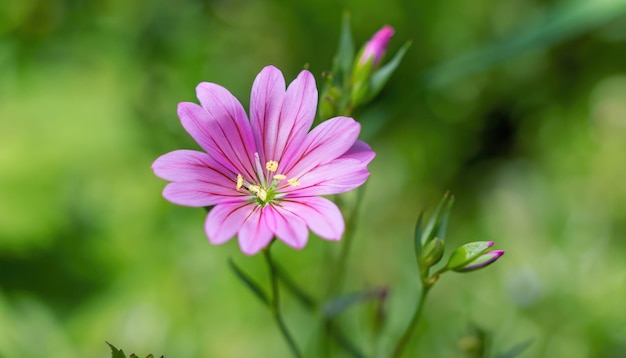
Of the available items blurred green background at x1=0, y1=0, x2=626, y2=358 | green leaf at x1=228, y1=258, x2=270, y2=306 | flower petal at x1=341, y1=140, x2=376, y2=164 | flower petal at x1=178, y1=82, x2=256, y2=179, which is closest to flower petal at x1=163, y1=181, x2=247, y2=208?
flower petal at x1=178, y1=82, x2=256, y2=179

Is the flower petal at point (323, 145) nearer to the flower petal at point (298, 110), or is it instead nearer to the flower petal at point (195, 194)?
the flower petal at point (298, 110)

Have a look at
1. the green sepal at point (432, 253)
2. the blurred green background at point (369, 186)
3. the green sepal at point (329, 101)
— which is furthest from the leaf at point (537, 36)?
the green sepal at point (432, 253)

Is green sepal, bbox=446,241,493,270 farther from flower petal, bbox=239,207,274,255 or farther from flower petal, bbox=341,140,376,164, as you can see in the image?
flower petal, bbox=239,207,274,255

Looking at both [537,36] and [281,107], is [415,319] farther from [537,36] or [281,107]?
[537,36]

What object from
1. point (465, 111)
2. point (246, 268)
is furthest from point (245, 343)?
point (465, 111)

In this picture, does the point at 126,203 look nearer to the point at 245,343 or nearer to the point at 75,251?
the point at 75,251

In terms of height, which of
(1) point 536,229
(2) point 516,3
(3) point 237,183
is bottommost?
(1) point 536,229
